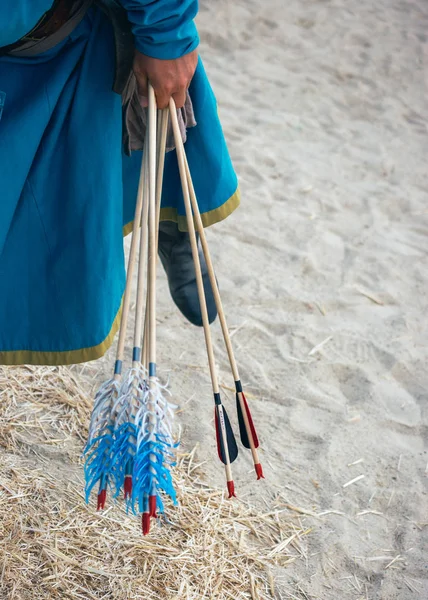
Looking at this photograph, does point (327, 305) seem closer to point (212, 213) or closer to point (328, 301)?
point (328, 301)

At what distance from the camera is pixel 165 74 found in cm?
108

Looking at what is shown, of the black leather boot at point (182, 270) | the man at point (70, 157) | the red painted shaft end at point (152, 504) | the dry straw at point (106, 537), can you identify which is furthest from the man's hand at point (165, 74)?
the dry straw at point (106, 537)

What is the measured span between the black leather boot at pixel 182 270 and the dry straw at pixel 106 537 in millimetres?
376

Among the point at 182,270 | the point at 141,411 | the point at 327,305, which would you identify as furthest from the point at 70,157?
the point at 327,305

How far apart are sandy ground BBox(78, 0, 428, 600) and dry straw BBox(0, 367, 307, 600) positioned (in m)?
0.07

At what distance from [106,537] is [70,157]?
0.81m

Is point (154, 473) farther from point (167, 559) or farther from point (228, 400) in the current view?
point (228, 400)

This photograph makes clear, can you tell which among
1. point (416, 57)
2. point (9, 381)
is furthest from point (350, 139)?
point (9, 381)

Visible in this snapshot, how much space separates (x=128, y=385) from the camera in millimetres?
989

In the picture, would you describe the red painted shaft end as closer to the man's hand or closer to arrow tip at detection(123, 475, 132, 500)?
arrow tip at detection(123, 475, 132, 500)

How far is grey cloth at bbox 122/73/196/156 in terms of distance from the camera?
1149 mm

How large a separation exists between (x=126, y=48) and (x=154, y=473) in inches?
26.2

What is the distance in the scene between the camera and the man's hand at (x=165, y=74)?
1.08 meters

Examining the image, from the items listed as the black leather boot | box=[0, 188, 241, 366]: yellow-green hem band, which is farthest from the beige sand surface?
box=[0, 188, 241, 366]: yellow-green hem band
